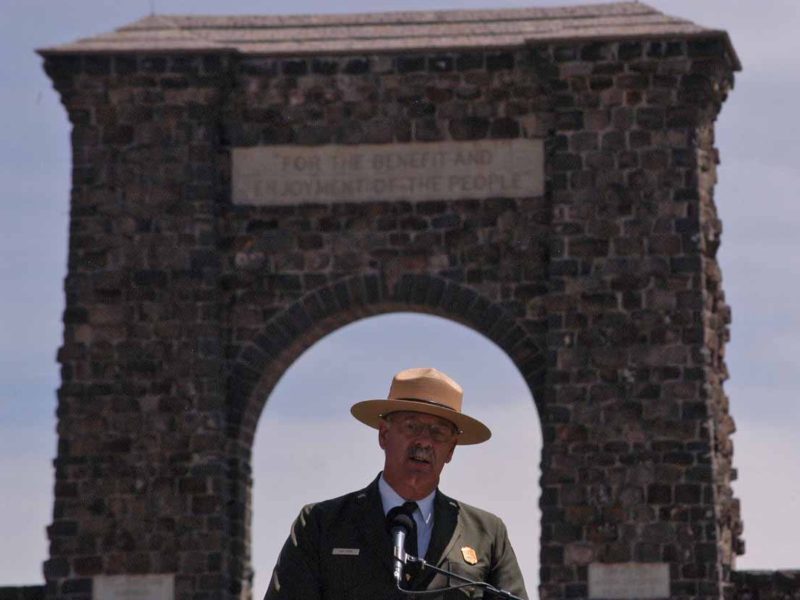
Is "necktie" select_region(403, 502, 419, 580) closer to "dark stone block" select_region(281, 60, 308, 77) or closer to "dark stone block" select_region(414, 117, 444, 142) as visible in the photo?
"dark stone block" select_region(414, 117, 444, 142)

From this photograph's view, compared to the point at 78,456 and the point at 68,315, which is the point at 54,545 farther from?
the point at 68,315

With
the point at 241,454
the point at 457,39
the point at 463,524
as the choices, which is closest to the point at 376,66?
the point at 457,39

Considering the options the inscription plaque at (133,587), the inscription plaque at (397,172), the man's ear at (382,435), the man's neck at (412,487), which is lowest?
the man's neck at (412,487)

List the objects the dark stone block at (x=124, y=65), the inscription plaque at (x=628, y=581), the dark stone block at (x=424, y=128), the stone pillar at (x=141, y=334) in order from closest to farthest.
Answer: the inscription plaque at (x=628, y=581) < the stone pillar at (x=141, y=334) < the dark stone block at (x=424, y=128) < the dark stone block at (x=124, y=65)

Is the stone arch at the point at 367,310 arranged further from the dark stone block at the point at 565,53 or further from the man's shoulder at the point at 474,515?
the man's shoulder at the point at 474,515

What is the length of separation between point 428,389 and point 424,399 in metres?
0.04

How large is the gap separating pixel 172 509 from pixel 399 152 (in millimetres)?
4095

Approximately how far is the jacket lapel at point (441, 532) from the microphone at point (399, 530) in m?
0.10

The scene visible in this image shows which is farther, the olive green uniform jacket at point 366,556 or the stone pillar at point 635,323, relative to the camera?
the stone pillar at point 635,323

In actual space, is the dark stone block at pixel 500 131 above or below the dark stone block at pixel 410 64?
below

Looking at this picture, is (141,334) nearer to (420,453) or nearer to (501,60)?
(501,60)

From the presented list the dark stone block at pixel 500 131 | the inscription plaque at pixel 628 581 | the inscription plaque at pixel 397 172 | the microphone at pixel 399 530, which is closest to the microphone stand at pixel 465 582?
the microphone at pixel 399 530

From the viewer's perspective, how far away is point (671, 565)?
2159 centimetres

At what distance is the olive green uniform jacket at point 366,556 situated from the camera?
8.29 metres
